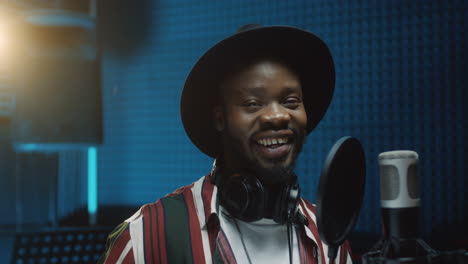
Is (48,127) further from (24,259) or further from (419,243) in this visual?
(419,243)

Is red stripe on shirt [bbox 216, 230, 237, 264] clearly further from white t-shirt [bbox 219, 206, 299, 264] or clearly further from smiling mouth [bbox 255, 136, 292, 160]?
smiling mouth [bbox 255, 136, 292, 160]

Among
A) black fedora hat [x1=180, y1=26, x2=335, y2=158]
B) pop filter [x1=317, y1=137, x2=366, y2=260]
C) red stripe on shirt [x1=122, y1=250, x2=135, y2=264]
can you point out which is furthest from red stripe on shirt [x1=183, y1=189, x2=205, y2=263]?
pop filter [x1=317, y1=137, x2=366, y2=260]

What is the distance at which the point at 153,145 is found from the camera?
189 cm

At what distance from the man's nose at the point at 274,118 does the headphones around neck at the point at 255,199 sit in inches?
4.8

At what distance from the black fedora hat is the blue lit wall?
50 centimetres

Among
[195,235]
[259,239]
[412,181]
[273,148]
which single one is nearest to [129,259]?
[195,235]

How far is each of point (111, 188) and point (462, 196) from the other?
1.43 m

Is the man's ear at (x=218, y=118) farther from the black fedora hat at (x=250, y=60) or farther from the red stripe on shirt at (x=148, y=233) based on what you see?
the red stripe on shirt at (x=148, y=233)

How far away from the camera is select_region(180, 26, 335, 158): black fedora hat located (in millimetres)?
1025

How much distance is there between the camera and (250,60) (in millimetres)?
1013

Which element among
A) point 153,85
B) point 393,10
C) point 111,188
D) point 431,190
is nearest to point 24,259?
point 111,188

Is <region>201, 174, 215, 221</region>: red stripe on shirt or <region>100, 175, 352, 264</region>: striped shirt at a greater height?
<region>201, 174, 215, 221</region>: red stripe on shirt

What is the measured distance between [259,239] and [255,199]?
11cm

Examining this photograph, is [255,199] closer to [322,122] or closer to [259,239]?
[259,239]
